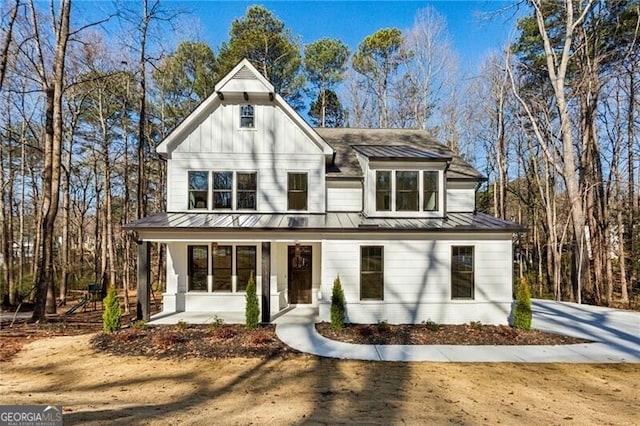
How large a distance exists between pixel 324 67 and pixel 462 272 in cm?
1910

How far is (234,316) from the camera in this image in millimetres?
10680

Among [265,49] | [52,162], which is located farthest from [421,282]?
[265,49]

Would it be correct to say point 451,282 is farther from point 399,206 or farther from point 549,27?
point 549,27

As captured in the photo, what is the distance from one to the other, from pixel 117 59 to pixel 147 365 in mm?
15806

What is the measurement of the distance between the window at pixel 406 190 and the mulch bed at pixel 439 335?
154 inches

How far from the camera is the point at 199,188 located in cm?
1161

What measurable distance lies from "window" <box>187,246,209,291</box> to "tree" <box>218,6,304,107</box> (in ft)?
41.8

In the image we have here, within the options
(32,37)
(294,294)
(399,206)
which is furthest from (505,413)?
(32,37)

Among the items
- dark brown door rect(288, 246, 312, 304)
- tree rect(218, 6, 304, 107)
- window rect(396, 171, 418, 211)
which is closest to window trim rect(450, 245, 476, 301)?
window rect(396, 171, 418, 211)

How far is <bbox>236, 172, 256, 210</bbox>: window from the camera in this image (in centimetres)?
1169

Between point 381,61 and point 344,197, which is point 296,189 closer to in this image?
point 344,197

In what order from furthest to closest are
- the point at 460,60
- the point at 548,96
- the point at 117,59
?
the point at 460,60 → the point at 548,96 → the point at 117,59

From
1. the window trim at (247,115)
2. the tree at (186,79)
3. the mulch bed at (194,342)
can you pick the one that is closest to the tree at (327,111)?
the tree at (186,79)

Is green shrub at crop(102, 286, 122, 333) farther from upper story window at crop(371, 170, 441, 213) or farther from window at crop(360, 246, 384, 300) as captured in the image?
upper story window at crop(371, 170, 441, 213)
